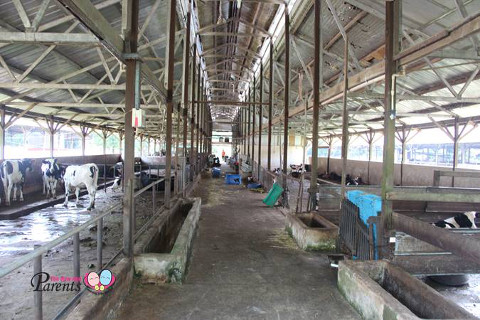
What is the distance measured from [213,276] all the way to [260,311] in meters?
1.24

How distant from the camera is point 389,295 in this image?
10.5 ft

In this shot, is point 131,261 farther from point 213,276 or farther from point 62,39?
point 62,39

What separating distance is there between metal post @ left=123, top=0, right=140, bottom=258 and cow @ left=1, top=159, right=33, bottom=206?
8247 millimetres

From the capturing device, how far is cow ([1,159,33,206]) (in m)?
10.1

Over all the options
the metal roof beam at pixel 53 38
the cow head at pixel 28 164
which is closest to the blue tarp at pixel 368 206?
the metal roof beam at pixel 53 38

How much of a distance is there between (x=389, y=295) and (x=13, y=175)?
40.8 ft

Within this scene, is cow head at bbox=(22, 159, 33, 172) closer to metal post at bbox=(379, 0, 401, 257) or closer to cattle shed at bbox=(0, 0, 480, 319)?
cattle shed at bbox=(0, 0, 480, 319)

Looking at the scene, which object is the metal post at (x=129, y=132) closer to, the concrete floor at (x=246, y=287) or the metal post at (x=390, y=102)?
the concrete floor at (x=246, y=287)

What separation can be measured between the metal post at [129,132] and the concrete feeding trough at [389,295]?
309cm

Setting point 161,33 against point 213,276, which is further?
point 161,33

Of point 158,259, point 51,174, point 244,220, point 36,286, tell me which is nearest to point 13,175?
point 51,174

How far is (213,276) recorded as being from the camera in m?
4.67

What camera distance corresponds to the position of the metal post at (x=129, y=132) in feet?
13.5

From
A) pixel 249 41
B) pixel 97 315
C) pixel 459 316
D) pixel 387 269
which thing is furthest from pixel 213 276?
pixel 249 41
